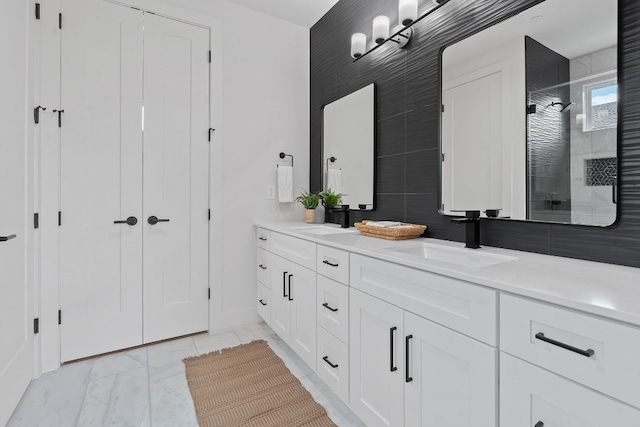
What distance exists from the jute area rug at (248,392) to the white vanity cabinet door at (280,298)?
0.20 meters

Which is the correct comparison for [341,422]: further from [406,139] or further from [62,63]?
[62,63]

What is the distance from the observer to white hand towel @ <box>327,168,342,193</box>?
261 centimetres

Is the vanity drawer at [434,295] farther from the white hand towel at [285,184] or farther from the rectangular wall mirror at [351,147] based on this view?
the white hand towel at [285,184]

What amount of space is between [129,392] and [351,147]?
213 centimetres

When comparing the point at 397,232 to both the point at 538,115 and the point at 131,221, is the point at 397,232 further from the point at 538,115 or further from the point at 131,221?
the point at 131,221

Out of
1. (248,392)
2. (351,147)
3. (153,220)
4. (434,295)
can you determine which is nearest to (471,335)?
(434,295)

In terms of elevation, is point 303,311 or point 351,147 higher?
point 351,147

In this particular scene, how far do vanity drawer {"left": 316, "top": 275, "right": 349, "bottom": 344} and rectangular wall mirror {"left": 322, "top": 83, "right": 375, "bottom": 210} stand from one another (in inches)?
31.7

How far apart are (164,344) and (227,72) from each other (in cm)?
221

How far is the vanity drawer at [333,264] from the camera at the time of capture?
1541 mm

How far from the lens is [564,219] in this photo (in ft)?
4.11

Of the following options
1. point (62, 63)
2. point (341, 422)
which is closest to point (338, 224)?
point (341, 422)

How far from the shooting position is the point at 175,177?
244 centimetres

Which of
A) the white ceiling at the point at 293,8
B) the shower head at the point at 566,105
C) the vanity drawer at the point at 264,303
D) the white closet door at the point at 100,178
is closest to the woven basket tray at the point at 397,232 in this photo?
the shower head at the point at 566,105
